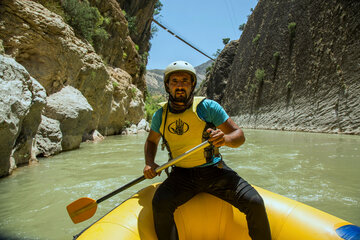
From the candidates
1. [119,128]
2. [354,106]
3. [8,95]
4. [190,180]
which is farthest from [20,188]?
[354,106]

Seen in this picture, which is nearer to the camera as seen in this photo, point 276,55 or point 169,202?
point 169,202

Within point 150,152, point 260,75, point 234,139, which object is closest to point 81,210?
point 150,152

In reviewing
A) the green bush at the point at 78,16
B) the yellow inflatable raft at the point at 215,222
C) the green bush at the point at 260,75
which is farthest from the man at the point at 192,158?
the green bush at the point at 260,75

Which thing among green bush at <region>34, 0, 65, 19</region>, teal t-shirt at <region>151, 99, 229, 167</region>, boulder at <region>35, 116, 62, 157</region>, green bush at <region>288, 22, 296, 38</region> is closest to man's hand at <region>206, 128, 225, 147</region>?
teal t-shirt at <region>151, 99, 229, 167</region>

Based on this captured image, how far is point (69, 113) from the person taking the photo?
20.1 feet

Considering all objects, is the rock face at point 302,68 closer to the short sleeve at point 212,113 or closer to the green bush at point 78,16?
the short sleeve at point 212,113

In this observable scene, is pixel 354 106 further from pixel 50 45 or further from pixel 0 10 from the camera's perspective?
pixel 0 10

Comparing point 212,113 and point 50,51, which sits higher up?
point 50,51

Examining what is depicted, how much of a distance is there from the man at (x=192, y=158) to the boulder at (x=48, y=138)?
186 inches

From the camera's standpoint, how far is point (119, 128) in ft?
46.3

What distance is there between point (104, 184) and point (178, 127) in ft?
7.94

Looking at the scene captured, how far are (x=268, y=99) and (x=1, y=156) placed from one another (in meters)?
21.1

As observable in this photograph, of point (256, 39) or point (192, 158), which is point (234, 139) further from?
point (256, 39)

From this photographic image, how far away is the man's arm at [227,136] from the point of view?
1.50 meters
